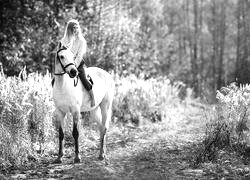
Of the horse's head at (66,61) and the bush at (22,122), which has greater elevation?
the horse's head at (66,61)

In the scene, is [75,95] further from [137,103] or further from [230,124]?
[137,103]

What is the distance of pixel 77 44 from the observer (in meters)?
6.88

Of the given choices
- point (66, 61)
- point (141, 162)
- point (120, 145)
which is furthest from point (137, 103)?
point (66, 61)

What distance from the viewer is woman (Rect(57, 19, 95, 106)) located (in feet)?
22.0

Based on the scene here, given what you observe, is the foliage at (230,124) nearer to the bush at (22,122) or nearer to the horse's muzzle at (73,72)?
the horse's muzzle at (73,72)

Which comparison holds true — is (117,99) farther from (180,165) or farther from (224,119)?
(180,165)

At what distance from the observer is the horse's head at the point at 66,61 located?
6234 millimetres

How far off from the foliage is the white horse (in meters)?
2.05

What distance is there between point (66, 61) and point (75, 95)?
2.35 ft

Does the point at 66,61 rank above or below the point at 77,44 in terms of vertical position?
below

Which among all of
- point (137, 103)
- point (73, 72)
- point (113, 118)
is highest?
point (73, 72)

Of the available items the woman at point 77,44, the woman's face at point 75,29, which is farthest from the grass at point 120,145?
the woman's face at point 75,29

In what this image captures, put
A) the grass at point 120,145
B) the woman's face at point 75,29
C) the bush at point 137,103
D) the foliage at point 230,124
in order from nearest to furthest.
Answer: the grass at point 120,145
the woman's face at point 75,29
the foliage at point 230,124
the bush at point 137,103

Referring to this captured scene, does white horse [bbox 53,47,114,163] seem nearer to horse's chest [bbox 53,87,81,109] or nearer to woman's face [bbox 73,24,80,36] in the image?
horse's chest [bbox 53,87,81,109]
